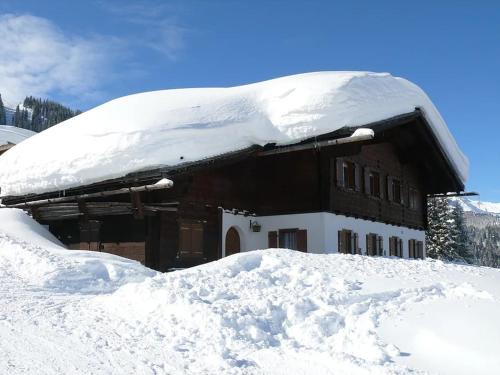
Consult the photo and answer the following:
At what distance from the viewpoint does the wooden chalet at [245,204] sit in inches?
611

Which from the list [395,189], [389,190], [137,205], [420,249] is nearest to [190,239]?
[137,205]

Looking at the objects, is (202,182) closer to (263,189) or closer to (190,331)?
(263,189)

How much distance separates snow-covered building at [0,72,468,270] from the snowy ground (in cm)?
532

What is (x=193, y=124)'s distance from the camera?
55.0ft

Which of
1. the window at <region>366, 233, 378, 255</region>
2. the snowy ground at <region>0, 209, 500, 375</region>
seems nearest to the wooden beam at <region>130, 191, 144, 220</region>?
the snowy ground at <region>0, 209, 500, 375</region>

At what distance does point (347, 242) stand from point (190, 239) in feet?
19.4

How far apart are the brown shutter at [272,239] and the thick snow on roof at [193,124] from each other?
318 centimetres

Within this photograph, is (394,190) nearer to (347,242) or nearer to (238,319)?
(347,242)

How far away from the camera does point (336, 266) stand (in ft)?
35.1

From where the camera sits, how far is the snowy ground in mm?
5910

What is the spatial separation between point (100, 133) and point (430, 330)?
12.7m

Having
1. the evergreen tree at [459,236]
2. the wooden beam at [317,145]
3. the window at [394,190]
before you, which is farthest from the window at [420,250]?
the evergreen tree at [459,236]

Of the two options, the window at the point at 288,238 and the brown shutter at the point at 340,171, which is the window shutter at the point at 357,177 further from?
the window at the point at 288,238

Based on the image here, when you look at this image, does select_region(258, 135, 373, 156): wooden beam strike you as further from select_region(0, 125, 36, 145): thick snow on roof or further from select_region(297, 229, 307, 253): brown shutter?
select_region(0, 125, 36, 145): thick snow on roof
